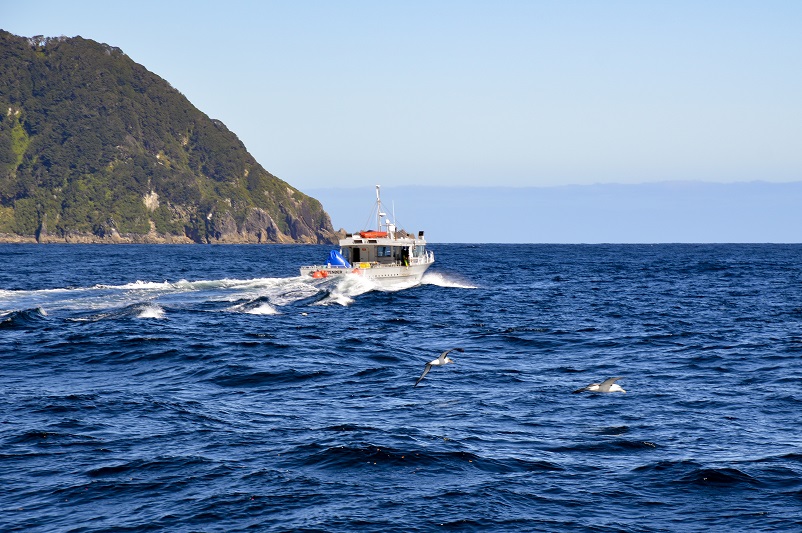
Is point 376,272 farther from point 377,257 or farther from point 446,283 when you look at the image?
point 446,283

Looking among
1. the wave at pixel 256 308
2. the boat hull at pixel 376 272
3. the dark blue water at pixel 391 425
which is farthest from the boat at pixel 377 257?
the dark blue water at pixel 391 425

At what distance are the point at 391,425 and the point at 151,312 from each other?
89.1 feet

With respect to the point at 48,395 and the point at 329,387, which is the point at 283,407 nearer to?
the point at 329,387

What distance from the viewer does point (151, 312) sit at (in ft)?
148

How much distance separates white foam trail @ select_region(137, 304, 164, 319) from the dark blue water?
1360mm

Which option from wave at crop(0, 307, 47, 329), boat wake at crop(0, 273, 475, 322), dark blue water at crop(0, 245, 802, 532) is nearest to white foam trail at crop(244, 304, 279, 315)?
boat wake at crop(0, 273, 475, 322)

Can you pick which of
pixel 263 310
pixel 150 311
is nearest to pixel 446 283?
pixel 263 310

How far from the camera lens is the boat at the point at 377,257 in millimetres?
63875

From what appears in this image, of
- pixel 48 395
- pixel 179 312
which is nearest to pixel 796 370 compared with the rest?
pixel 48 395

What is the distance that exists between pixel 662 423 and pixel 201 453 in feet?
36.8

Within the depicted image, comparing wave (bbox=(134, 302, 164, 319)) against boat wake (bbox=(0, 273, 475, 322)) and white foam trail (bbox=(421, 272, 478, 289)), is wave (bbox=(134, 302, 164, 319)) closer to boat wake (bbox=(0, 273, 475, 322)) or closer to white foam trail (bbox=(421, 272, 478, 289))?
boat wake (bbox=(0, 273, 475, 322))

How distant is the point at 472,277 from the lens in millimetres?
91750

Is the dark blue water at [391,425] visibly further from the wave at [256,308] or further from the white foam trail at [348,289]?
the white foam trail at [348,289]

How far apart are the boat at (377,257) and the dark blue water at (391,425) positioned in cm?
1966
